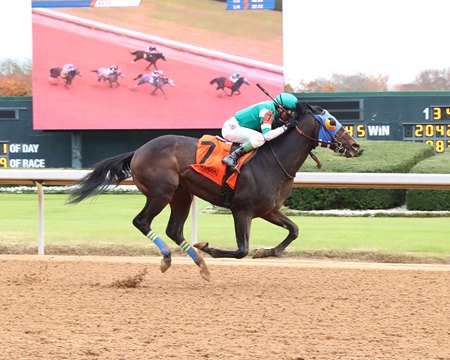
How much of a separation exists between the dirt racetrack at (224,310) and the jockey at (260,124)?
1083 mm

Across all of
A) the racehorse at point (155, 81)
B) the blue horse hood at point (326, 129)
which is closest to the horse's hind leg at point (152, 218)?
the blue horse hood at point (326, 129)

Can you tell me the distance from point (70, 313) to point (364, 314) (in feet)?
5.88

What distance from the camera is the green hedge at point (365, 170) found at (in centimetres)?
1262

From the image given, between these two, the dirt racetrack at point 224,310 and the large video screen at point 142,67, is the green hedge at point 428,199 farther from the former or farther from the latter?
the large video screen at point 142,67

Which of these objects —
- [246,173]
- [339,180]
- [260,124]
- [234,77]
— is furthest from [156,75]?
[246,173]

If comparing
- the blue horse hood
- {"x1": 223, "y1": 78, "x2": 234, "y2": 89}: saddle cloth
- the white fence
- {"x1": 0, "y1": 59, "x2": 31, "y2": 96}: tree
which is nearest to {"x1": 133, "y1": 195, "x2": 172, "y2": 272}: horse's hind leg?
the blue horse hood

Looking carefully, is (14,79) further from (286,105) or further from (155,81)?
(286,105)

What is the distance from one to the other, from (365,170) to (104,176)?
6.28m

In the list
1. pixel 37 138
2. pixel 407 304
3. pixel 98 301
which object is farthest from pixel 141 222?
pixel 37 138

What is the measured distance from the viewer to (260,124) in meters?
7.31

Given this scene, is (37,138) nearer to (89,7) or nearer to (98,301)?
(89,7)

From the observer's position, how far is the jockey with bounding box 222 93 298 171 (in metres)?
7.17

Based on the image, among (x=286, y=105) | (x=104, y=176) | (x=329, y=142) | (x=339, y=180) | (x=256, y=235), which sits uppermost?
(x=286, y=105)

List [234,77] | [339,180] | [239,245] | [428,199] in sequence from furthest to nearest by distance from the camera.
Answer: [234,77], [428,199], [339,180], [239,245]
